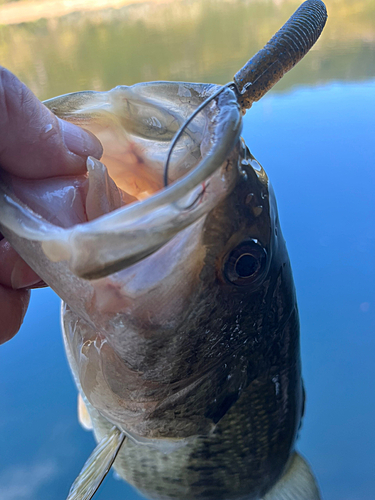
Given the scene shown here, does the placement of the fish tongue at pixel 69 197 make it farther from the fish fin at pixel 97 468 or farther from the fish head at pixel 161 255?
the fish fin at pixel 97 468

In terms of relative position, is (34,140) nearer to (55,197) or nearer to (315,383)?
(55,197)

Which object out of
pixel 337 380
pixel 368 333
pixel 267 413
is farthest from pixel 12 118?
pixel 368 333

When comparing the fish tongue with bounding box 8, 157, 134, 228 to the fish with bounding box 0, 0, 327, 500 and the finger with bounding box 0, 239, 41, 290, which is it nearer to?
the fish with bounding box 0, 0, 327, 500

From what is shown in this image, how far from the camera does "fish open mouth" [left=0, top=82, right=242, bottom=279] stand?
402mm

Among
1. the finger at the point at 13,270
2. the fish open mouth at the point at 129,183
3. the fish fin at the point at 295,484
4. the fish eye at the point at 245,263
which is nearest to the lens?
the fish open mouth at the point at 129,183

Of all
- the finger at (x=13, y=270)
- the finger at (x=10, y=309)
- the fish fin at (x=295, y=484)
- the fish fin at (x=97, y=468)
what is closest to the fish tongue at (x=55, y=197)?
the finger at (x=13, y=270)

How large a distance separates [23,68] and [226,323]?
486 cm

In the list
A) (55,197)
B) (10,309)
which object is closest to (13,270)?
(10,309)

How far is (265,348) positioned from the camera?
72 cm

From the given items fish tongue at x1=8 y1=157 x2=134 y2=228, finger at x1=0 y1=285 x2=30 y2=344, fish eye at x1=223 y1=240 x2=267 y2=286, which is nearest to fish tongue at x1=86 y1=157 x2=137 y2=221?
fish tongue at x1=8 y1=157 x2=134 y2=228

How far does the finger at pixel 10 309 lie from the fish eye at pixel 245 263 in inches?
→ 21.3

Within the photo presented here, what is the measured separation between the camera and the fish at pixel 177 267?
45 centimetres

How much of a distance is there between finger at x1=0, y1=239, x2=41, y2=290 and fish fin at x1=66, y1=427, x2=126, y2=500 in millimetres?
391

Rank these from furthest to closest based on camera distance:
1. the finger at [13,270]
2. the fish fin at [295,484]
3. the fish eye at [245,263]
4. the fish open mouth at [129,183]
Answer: the fish fin at [295,484] < the finger at [13,270] < the fish eye at [245,263] < the fish open mouth at [129,183]
